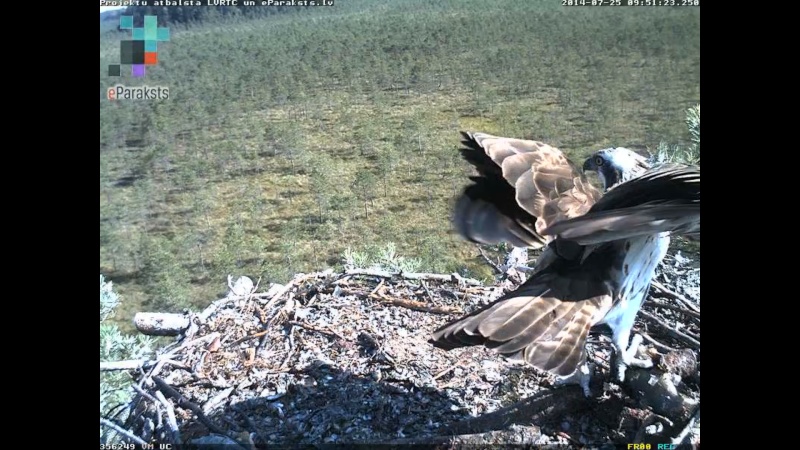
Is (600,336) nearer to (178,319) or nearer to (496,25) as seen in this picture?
(496,25)

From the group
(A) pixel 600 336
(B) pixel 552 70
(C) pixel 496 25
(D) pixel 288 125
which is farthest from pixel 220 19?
(A) pixel 600 336

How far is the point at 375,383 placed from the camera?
2.35 m

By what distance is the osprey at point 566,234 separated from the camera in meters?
1.98

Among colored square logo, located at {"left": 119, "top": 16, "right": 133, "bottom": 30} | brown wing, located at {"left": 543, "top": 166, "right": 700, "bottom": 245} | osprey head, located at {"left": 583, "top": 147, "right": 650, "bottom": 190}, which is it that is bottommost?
brown wing, located at {"left": 543, "top": 166, "right": 700, "bottom": 245}

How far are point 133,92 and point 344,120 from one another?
78 centimetres

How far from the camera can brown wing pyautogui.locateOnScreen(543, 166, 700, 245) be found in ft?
6.39

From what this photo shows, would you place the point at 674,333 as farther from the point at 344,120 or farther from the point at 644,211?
the point at 344,120

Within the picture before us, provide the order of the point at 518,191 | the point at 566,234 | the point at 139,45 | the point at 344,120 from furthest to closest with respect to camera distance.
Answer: the point at 344,120, the point at 139,45, the point at 518,191, the point at 566,234

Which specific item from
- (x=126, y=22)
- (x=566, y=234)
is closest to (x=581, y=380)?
(x=566, y=234)

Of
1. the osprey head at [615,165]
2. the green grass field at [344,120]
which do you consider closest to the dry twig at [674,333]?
the osprey head at [615,165]

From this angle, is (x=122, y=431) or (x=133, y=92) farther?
(x=133, y=92)

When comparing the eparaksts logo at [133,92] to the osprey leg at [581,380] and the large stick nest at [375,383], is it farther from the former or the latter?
the osprey leg at [581,380]

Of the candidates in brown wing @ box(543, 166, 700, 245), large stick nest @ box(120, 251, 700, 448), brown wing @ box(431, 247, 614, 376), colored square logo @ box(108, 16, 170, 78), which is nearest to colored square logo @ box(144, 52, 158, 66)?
colored square logo @ box(108, 16, 170, 78)

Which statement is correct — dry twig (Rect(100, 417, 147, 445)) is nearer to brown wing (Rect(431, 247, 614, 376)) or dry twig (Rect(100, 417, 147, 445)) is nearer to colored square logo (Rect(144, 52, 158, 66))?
brown wing (Rect(431, 247, 614, 376))
